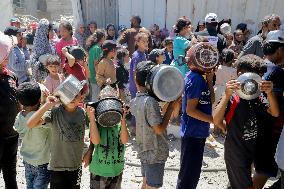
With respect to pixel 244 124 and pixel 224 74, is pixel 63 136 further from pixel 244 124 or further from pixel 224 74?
pixel 224 74

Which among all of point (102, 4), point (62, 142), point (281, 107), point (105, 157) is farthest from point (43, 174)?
point (102, 4)

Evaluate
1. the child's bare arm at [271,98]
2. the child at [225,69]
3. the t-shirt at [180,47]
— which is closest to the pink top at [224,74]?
the child at [225,69]

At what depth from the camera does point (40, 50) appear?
573 cm

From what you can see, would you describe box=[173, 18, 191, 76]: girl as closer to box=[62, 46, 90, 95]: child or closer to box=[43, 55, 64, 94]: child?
box=[62, 46, 90, 95]: child

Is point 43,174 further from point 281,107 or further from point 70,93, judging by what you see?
point 281,107

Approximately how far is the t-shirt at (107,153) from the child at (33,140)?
0.53 meters

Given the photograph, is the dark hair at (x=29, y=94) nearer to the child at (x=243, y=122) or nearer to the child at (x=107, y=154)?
the child at (x=107, y=154)

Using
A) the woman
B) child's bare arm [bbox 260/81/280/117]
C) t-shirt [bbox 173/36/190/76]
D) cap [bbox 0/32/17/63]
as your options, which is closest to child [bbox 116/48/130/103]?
t-shirt [bbox 173/36/190/76]

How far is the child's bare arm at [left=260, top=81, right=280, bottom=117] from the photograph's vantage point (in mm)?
2994

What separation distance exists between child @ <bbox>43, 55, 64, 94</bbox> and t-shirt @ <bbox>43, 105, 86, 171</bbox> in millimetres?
1565

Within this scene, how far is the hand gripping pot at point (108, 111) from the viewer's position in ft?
10.1

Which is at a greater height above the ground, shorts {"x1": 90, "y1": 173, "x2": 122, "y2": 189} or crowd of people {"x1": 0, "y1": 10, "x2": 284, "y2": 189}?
crowd of people {"x1": 0, "y1": 10, "x2": 284, "y2": 189}

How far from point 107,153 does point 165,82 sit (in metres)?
0.87

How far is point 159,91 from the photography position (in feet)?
10.4
